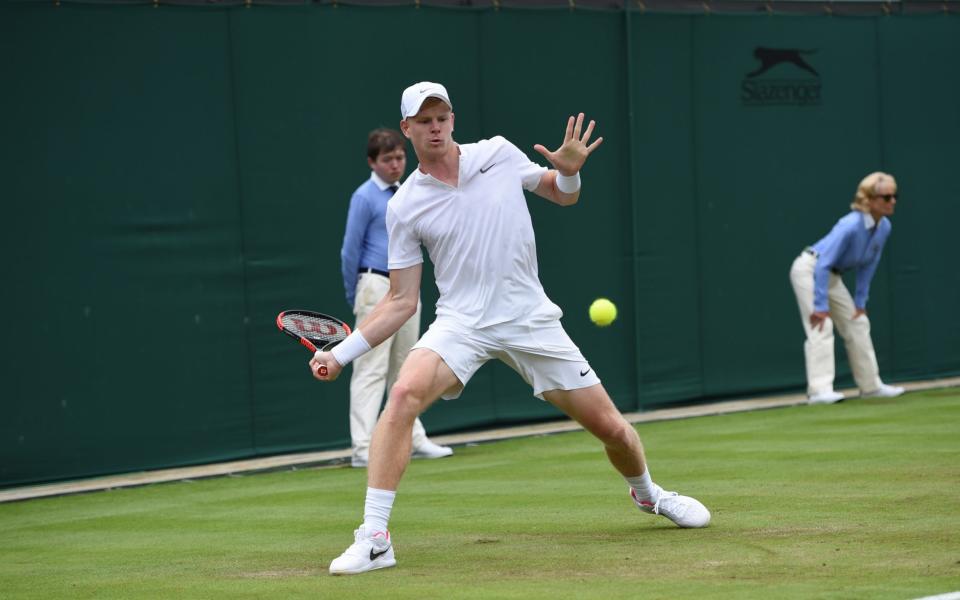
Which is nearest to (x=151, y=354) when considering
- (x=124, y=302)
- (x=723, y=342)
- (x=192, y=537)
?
(x=124, y=302)

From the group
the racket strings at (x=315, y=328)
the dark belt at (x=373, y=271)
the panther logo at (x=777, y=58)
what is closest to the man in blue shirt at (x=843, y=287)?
the panther logo at (x=777, y=58)

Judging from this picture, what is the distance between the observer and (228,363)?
38.0ft

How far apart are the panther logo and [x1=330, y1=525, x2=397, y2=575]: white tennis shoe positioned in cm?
890

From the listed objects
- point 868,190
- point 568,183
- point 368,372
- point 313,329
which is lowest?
point 368,372

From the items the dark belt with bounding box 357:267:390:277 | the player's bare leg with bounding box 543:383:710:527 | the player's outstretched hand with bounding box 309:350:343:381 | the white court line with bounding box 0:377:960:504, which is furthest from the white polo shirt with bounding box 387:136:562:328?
the white court line with bounding box 0:377:960:504

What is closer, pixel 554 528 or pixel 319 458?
pixel 554 528

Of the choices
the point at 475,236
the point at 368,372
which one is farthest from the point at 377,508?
the point at 368,372

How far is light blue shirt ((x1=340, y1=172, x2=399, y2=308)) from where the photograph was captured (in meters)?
10.4

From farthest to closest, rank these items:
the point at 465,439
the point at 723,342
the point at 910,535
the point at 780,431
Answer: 1. the point at 723,342
2. the point at 465,439
3. the point at 780,431
4. the point at 910,535

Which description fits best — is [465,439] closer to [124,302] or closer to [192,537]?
[124,302]

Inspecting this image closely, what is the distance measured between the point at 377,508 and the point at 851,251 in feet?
25.0

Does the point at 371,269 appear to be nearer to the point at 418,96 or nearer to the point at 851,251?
the point at 418,96

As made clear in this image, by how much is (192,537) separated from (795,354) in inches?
317

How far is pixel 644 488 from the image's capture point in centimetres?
715
